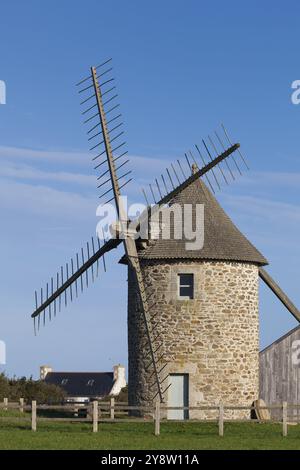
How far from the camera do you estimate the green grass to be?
2338 centimetres

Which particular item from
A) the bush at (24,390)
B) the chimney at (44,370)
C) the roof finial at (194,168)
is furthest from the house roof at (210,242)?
the chimney at (44,370)

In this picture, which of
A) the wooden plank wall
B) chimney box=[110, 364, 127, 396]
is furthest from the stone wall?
chimney box=[110, 364, 127, 396]

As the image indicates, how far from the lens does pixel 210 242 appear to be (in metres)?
32.4

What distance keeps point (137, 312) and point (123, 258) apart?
2.24 m

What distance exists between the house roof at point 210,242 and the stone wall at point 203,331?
0.29 meters

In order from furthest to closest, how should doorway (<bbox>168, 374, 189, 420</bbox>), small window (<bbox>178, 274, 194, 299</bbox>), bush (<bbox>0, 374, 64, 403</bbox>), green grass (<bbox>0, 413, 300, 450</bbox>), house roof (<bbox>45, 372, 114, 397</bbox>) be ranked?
1. house roof (<bbox>45, 372, 114, 397</bbox>)
2. bush (<bbox>0, 374, 64, 403</bbox>)
3. small window (<bbox>178, 274, 194, 299</bbox>)
4. doorway (<bbox>168, 374, 189, 420</bbox>)
5. green grass (<bbox>0, 413, 300, 450</bbox>)

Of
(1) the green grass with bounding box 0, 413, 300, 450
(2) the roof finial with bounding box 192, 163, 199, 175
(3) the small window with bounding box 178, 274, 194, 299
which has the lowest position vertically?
(1) the green grass with bounding box 0, 413, 300, 450

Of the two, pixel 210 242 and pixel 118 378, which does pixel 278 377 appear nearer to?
pixel 210 242

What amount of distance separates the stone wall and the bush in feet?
56.3

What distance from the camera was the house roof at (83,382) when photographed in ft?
267

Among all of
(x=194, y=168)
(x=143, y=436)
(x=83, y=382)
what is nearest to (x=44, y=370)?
(x=83, y=382)

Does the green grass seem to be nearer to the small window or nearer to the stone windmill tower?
the stone windmill tower
